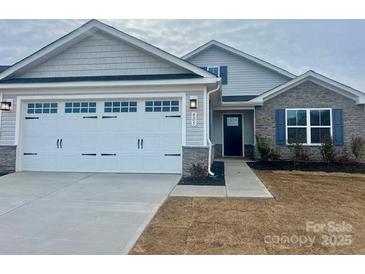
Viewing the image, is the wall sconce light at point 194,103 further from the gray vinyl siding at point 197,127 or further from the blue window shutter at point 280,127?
the blue window shutter at point 280,127

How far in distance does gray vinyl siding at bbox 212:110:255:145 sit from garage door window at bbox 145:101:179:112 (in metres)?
6.13

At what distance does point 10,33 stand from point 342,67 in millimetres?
20735

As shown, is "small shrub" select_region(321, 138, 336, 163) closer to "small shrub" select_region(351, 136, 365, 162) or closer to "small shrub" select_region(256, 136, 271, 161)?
"small shrub" select_region(351, 136, 365, 162)

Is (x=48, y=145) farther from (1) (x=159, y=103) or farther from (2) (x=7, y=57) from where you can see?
(2) (x=7, y=57)

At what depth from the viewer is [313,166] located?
415 inches

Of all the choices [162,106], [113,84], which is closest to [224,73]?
[162,106]

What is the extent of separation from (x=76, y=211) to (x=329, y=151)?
10.6 m

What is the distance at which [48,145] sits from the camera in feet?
29.0

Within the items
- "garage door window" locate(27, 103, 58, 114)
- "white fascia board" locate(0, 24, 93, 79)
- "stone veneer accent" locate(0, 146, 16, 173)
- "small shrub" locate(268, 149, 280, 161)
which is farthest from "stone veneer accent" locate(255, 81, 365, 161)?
"stone veneer accent" locate(0, 146, 16, 173)

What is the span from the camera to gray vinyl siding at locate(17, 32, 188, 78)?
8656 millimetres

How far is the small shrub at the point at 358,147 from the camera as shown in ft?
36.9

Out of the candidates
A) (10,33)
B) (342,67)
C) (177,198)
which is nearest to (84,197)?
(177,198)

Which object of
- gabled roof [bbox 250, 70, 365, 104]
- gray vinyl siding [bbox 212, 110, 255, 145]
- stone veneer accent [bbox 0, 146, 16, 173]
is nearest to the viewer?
stone veneer accent [bbox 0, 146, 16, 173]
